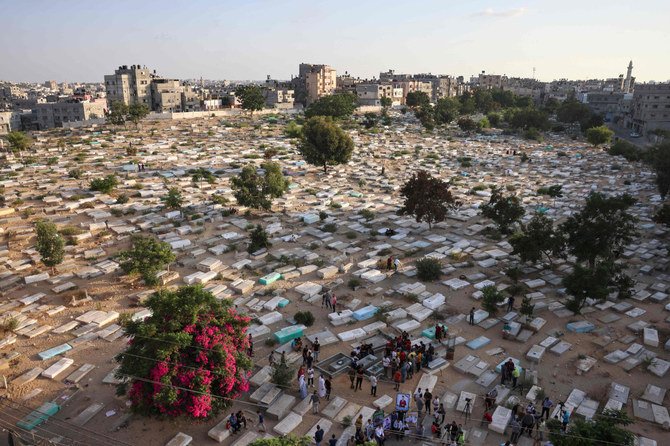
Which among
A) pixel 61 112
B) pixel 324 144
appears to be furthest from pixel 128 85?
pixel 324 144

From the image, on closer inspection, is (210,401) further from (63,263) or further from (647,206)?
(647,206)

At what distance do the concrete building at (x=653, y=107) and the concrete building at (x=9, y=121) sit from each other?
3666 inches

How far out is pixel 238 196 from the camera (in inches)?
982

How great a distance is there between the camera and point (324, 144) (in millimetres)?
35344

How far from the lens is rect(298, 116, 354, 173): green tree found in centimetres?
3512

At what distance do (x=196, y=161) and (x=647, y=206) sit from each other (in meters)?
34.2

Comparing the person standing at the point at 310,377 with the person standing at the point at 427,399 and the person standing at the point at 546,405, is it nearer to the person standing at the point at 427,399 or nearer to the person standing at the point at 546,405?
the person standing at the point at 427,399

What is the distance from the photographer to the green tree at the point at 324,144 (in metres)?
35.1

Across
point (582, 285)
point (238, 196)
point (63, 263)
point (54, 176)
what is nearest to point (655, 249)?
point (582, 285)

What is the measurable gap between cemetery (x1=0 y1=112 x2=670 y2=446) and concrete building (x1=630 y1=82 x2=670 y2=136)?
40.9 m

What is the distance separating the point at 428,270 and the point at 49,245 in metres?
15.5

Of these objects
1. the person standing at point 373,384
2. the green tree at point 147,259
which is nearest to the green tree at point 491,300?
the person standing at point 373,384

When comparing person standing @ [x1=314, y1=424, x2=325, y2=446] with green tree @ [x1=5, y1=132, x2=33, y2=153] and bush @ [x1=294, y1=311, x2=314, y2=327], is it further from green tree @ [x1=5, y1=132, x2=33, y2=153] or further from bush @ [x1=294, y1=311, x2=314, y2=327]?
green tree @ [x1=5, y1=132, x2=33, y2=153]

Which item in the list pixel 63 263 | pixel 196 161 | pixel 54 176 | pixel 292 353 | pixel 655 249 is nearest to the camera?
pixel 292 353
